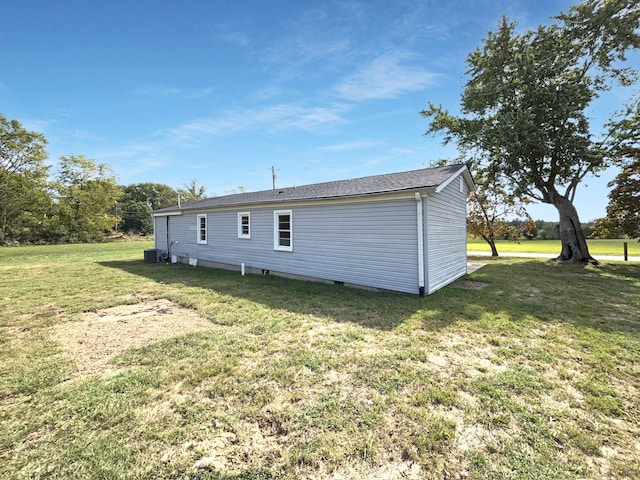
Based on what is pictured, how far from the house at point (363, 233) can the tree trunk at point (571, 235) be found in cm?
690

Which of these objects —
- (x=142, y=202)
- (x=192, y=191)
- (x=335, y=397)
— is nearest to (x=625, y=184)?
(x=335, y=397)

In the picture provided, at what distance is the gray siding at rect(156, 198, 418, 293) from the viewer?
6625 millimetres

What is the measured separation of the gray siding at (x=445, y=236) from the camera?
6.61 metres

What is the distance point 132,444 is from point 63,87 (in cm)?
1620

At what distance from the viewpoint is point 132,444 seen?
2.09 metres

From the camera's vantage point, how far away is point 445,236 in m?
7.83

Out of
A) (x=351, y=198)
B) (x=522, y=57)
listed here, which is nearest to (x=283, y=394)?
(x=351, y=198)

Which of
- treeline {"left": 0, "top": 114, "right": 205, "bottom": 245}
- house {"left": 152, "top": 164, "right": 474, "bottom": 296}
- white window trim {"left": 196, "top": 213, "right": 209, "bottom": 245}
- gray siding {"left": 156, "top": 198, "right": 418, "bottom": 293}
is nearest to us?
house {"left": 152, "top": 164, "right": 474, "bottom": 296}

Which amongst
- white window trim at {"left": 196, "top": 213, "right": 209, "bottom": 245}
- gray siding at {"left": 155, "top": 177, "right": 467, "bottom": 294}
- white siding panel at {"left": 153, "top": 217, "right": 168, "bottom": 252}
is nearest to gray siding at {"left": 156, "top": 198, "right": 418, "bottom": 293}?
gray siding at {"left": 155, "top": 177, "right": 467, "bottom": 294}

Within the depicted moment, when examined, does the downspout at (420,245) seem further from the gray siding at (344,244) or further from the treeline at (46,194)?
the treeline at (46,194)

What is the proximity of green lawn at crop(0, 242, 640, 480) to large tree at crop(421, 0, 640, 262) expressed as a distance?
31.4 ft

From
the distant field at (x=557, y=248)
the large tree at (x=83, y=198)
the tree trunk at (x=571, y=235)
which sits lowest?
the distant field at (x=557, y=248)

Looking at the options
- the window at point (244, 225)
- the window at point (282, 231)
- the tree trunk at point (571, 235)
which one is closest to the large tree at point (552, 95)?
the tree trunk at point (571, 235)

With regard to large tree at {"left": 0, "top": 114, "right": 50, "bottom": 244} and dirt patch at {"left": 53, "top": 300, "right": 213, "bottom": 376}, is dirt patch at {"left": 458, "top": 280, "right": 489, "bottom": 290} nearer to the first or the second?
dirt patch at {"left": 53, "top": 300, "right": 213, "bottom": 376}
